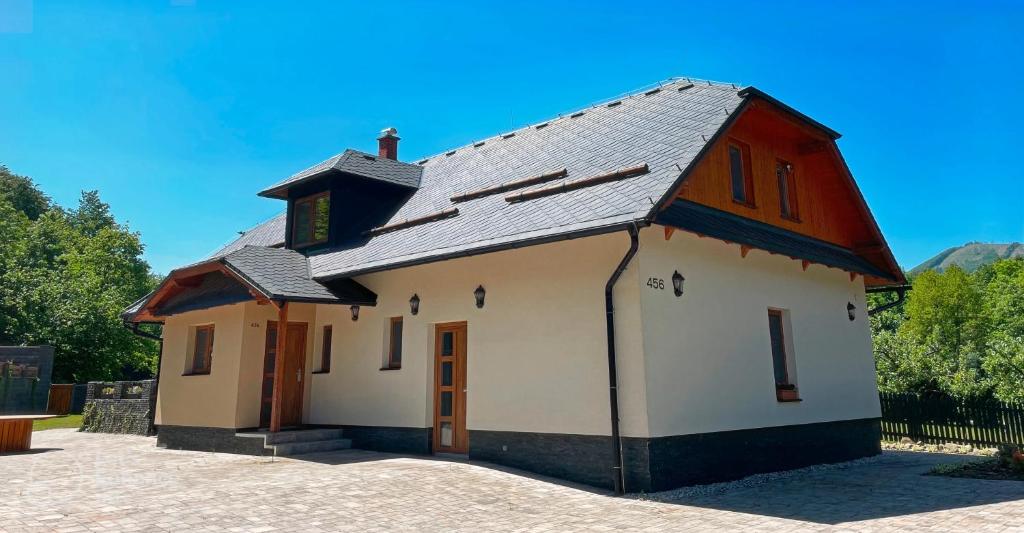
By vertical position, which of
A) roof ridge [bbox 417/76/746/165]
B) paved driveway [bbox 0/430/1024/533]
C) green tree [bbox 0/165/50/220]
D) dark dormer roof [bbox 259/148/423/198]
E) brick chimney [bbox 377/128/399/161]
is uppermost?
green tree [bbox 0/165/50/220]

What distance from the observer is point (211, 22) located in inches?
381

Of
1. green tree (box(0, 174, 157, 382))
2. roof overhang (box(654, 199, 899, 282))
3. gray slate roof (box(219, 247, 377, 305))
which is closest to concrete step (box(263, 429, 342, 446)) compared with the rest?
gray slate roof (box(219, 247, 377, 305))

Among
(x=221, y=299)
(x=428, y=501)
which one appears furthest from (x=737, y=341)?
(x=221, y=299)

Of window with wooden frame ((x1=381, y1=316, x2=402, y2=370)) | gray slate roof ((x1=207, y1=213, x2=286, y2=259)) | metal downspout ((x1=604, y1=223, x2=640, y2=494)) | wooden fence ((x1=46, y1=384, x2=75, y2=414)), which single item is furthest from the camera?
wooden fence ((x1=46, y1=384, x2=75, y2=414))

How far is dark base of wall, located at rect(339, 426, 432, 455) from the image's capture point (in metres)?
10.5

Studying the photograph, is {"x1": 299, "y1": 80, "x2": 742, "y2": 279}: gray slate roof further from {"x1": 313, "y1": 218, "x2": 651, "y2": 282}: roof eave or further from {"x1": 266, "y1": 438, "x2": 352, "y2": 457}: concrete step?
{"x1": 266, "y1": 438, "x2": 352, "y2": 457}: concrete step

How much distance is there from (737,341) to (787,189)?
3.79 meters

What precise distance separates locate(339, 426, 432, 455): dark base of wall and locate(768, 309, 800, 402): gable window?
6.08m

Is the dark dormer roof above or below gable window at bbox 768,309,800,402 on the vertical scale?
above

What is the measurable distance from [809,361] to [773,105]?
456 centimetres

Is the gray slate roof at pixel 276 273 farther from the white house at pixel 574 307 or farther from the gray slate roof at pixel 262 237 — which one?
the gray slate roof at pixel 262 237

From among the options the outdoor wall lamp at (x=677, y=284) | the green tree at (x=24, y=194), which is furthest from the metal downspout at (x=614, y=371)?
the green tree at (x=24, y=194)

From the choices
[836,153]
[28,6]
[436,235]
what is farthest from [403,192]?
[836,153]

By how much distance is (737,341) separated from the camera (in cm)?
937
